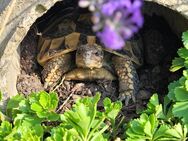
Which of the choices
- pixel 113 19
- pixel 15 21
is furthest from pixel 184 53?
pixel 113 19

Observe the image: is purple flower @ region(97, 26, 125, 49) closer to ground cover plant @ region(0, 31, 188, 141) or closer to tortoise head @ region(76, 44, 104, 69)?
ground cover plant @ region(0, 31, 188, 141)

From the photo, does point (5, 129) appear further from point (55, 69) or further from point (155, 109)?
point (55, 69)

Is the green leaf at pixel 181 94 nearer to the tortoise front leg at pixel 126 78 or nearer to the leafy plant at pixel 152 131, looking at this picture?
the leafy plant at pixel 152 131

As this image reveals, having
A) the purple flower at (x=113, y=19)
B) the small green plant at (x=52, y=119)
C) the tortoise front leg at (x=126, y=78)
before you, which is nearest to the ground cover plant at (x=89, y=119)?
the small green plant at (x=52, y=119)

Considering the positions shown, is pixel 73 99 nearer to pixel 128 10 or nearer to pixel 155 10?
pixel 155 10

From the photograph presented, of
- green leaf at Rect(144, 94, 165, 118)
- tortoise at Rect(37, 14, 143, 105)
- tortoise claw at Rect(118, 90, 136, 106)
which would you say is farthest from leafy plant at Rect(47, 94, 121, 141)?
tortoise at Rect(37, 14, 143, 105)
